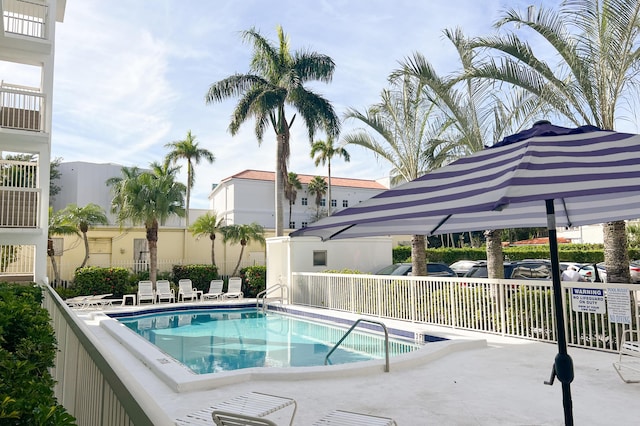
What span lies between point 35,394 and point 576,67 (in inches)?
417

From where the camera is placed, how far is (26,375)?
2.79m

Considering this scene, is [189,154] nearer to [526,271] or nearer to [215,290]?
[215,290]

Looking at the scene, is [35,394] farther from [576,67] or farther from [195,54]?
[195,54]

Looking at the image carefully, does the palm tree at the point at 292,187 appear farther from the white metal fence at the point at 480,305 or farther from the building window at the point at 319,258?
the white metal fence at the point at 480,305

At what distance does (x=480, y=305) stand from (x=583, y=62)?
18.0 ft

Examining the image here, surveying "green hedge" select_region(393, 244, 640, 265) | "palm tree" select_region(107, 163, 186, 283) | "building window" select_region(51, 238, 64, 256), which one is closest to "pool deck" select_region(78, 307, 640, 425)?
"palm tree" select_region(107, 163, 186, 283)

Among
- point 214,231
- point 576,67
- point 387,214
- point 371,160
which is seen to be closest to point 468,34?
point 576,67

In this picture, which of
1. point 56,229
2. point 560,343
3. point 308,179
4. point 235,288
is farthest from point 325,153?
point 560,343

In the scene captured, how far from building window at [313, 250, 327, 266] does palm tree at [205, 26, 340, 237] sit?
2822 millimetres

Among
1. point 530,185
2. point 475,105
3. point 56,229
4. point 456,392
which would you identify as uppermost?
point 475,105

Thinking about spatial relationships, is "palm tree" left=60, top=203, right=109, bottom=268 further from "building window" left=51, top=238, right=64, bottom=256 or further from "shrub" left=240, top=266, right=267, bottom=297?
"shrub" left=240, top=266, right=267, bottom=297

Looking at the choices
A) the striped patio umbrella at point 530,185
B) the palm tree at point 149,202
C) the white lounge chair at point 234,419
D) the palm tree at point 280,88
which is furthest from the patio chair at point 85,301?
the striped patio umbrella at point 530,185

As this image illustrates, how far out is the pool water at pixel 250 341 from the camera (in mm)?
10017

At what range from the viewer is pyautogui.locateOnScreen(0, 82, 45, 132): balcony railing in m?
11.8
